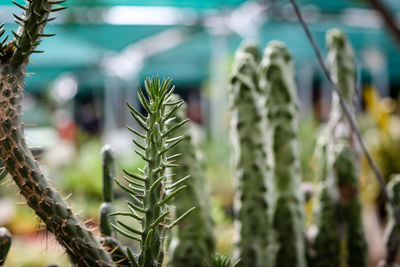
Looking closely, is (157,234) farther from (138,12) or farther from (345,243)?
(138,12)

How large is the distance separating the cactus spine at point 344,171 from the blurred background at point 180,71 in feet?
0.41

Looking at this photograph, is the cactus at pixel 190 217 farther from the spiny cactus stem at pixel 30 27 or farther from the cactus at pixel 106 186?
the spiny cactus stem at pixel 30 27

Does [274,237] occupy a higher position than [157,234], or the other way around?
[157,234]

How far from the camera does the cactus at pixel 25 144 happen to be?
1.76 ft

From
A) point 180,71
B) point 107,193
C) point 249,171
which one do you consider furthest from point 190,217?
point 180,71

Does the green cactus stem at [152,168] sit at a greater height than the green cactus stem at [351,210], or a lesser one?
greater

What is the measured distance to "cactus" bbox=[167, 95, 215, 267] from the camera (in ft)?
3.22

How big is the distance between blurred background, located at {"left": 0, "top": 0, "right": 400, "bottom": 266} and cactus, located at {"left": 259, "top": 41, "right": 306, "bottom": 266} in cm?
23

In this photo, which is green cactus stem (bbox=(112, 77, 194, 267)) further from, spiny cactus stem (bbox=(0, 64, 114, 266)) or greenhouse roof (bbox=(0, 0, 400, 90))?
greenhouse roof (bbox=(0, 0, 400, 90))

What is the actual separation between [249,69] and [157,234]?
55cm

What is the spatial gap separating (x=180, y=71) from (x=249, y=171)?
335 inches

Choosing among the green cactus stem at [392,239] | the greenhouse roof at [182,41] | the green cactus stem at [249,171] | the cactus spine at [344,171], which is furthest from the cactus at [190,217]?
the greenhouse roof at [182,41]

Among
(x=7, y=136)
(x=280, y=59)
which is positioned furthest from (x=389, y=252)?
(x=7, y=136)

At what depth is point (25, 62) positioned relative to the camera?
1.83 ft
